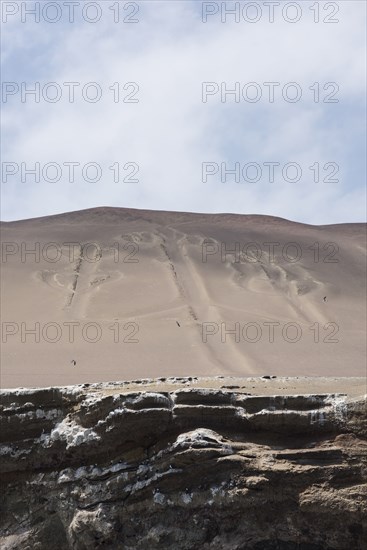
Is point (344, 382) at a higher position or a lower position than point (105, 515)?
higher

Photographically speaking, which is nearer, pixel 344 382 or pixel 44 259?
pixel 344 382

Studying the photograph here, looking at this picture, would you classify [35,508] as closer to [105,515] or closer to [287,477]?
[105,515]

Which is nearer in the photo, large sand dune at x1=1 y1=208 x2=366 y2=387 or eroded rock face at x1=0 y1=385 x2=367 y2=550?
eroded rock face at x1=0 y1=385 x2=367 y2=550

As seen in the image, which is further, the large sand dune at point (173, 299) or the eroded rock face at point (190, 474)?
the large sand dune at point (173, 299)

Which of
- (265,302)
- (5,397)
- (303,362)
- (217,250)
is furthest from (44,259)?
(5,397)

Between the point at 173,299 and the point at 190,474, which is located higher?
the point at 173,299
